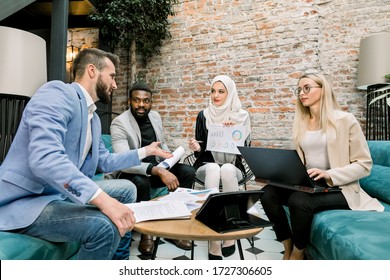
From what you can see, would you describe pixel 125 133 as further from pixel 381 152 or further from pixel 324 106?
pixel 381 152

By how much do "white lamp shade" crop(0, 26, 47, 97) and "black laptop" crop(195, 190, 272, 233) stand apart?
1.95 meters

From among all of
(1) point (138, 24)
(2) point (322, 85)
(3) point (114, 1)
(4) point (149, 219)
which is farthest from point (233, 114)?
(3) point (114, 1)

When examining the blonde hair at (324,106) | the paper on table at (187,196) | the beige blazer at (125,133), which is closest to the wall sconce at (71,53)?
the beige blazer at (125,133)

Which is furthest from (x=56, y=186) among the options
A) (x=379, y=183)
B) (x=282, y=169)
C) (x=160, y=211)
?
(x=379, y=183)

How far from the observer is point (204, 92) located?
4082 millimetres

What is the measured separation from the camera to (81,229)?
110 centimetres

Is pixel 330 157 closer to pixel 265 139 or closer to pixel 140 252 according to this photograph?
pixel 140 252

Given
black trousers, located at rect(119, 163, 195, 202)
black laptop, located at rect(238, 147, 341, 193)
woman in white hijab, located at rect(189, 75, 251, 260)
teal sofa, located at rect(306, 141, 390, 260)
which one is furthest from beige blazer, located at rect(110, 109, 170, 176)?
teal sofa, located at rect(306, 141, 390, 260)

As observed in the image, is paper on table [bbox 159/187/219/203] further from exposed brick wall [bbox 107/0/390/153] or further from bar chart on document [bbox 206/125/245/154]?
exposed brick wall [bbox 107/0/390/153]

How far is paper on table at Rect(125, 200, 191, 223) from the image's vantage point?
48.9 inches

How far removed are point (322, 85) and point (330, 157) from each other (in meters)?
0.49

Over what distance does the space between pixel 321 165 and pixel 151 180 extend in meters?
1.33

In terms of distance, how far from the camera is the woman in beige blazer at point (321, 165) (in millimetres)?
1669

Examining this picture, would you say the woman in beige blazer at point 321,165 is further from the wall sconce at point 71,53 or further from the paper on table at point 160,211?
the wall sconce at point 71,53
